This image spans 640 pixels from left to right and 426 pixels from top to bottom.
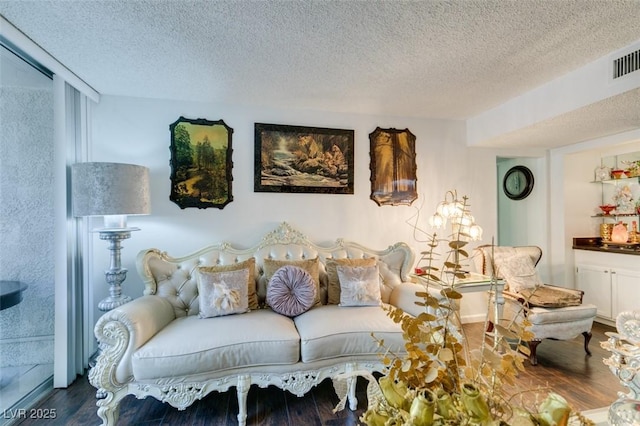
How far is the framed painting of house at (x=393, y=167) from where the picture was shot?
314cm

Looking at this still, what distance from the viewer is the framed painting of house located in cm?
314

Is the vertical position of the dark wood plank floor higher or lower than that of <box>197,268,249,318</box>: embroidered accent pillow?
lower

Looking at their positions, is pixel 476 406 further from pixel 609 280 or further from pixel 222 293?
pixel 609 280

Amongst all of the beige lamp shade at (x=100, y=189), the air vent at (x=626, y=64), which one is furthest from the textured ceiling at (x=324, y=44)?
the beige lamp shade at (x=100, y=189)

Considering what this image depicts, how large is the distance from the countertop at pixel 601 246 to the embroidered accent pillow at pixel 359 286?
2.79m

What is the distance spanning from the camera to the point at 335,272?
8.11 feet

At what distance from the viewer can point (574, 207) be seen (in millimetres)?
3576

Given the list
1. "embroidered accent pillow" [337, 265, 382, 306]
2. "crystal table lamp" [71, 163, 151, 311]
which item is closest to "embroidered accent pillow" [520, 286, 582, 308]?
"embroidered accent pillow" [337, 265, 382, 306]

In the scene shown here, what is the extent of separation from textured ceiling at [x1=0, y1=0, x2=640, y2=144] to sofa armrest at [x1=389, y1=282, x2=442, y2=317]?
1.68m

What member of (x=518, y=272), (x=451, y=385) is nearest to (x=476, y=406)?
(x=451, y=385)

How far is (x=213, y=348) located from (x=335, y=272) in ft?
3.63

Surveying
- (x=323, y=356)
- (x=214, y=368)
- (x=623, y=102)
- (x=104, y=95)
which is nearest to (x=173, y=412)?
(x=214, y=368)

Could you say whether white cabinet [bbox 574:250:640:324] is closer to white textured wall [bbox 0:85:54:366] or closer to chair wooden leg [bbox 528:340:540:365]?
chair wooden leg [bbox 528:340:540:365]

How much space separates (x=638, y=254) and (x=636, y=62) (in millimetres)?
2075
